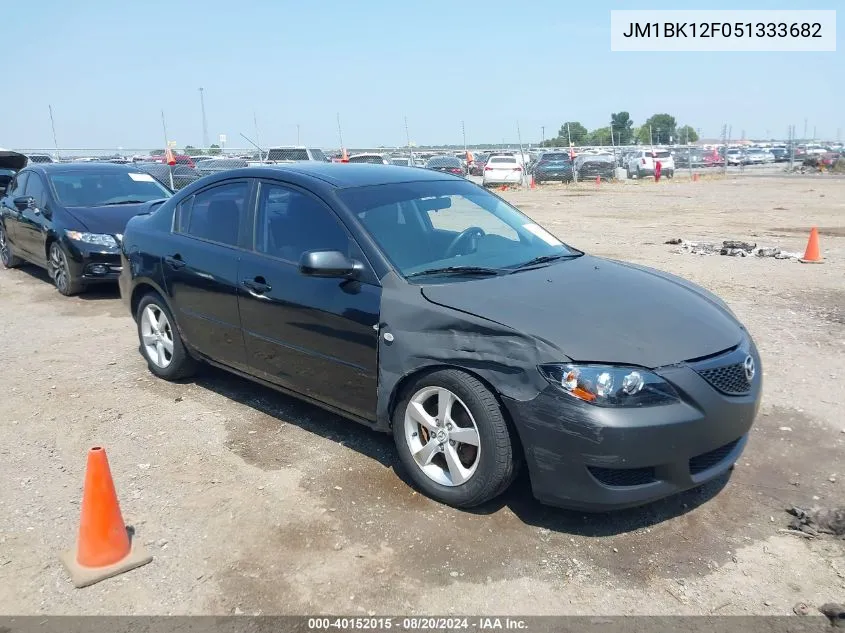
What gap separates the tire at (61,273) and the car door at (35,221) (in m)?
0.21

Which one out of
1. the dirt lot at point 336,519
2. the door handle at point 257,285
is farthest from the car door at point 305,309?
the dirt lot at point 336,519

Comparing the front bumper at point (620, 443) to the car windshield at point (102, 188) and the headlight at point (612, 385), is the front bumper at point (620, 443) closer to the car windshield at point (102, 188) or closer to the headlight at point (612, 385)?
the headlight at point (612, 385)

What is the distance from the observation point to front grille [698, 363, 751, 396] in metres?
3.54

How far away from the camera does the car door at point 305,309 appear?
4168 millimetres

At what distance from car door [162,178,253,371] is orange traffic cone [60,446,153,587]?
5.58ft

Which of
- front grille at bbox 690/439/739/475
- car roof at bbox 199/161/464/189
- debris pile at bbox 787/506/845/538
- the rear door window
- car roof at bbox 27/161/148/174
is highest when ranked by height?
car roof at bbox 27/161/148/174

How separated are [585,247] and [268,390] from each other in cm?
794

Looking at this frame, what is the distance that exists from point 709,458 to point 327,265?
217 centimetres

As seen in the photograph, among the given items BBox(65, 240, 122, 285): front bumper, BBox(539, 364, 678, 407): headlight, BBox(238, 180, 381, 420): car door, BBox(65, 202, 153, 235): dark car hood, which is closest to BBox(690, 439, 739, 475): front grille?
BBox(539, 364, 678, 407): headlight

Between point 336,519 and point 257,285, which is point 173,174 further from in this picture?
point 336,519

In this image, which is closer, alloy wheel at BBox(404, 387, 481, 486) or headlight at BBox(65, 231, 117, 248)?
alloy wheel at BBox(404, 387, 481, 486)

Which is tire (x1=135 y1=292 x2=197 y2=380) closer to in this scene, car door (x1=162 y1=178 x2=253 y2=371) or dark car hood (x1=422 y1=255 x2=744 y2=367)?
car door (x1=162 y1=178 x2=253 y2=371)

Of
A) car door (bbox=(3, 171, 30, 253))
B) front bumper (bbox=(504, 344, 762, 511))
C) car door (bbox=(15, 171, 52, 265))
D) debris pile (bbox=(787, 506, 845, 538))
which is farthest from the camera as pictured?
car door (bbox=(3, 171, 30, 253))

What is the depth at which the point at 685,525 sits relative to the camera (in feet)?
12.2
